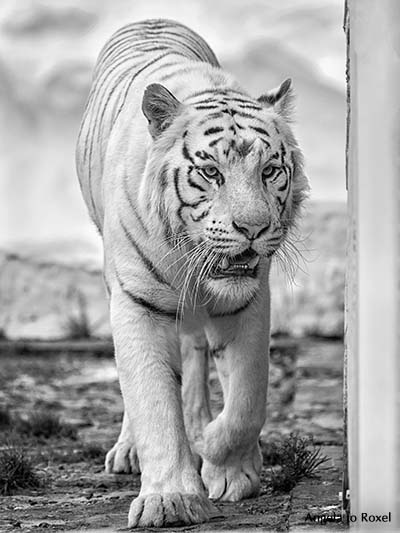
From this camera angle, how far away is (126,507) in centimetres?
365

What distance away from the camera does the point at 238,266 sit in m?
3.34

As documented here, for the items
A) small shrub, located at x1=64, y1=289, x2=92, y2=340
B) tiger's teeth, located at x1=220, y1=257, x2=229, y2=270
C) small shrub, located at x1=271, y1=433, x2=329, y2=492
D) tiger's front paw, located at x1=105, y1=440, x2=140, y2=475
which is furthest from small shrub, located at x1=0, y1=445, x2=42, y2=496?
small shrub, located at x1=64, y1=289, x2=92, y2=340

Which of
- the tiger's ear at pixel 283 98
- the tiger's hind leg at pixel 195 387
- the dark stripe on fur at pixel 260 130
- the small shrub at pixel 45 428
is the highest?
the tiger's ear at pixel 283 98

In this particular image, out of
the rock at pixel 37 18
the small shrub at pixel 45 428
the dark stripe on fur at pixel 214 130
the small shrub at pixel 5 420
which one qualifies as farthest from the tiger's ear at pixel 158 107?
the rock at pixel 37 18

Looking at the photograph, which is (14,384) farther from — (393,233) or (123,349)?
(393,233)

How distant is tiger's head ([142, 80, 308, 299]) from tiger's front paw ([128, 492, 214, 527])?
0.55 meters

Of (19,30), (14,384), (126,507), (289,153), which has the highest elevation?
(19,30)

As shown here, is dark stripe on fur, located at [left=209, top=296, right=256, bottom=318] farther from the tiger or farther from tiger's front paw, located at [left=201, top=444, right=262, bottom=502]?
tiger's front paw, located at [left=201, top=444, right=262, bottom=502]

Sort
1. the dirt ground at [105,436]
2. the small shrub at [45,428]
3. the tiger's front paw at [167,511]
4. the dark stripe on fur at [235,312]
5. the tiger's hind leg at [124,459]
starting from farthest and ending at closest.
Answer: the small shrub at [45,428]
the tiger's hind leg at [124,459]
the dark stripe on fur at [235,312]
the dirt ground at [105,436]
the tiger's front paw at [167,511]

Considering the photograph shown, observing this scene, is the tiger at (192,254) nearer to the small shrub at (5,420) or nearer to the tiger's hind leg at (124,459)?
the tiger's hind leg at (124,459)

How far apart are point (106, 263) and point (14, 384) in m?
3.05

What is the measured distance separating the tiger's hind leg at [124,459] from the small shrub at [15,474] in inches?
14.0

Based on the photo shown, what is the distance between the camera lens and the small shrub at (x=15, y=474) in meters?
3.88

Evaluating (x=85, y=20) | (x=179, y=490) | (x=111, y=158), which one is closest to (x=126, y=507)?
(x=179, y=490)
